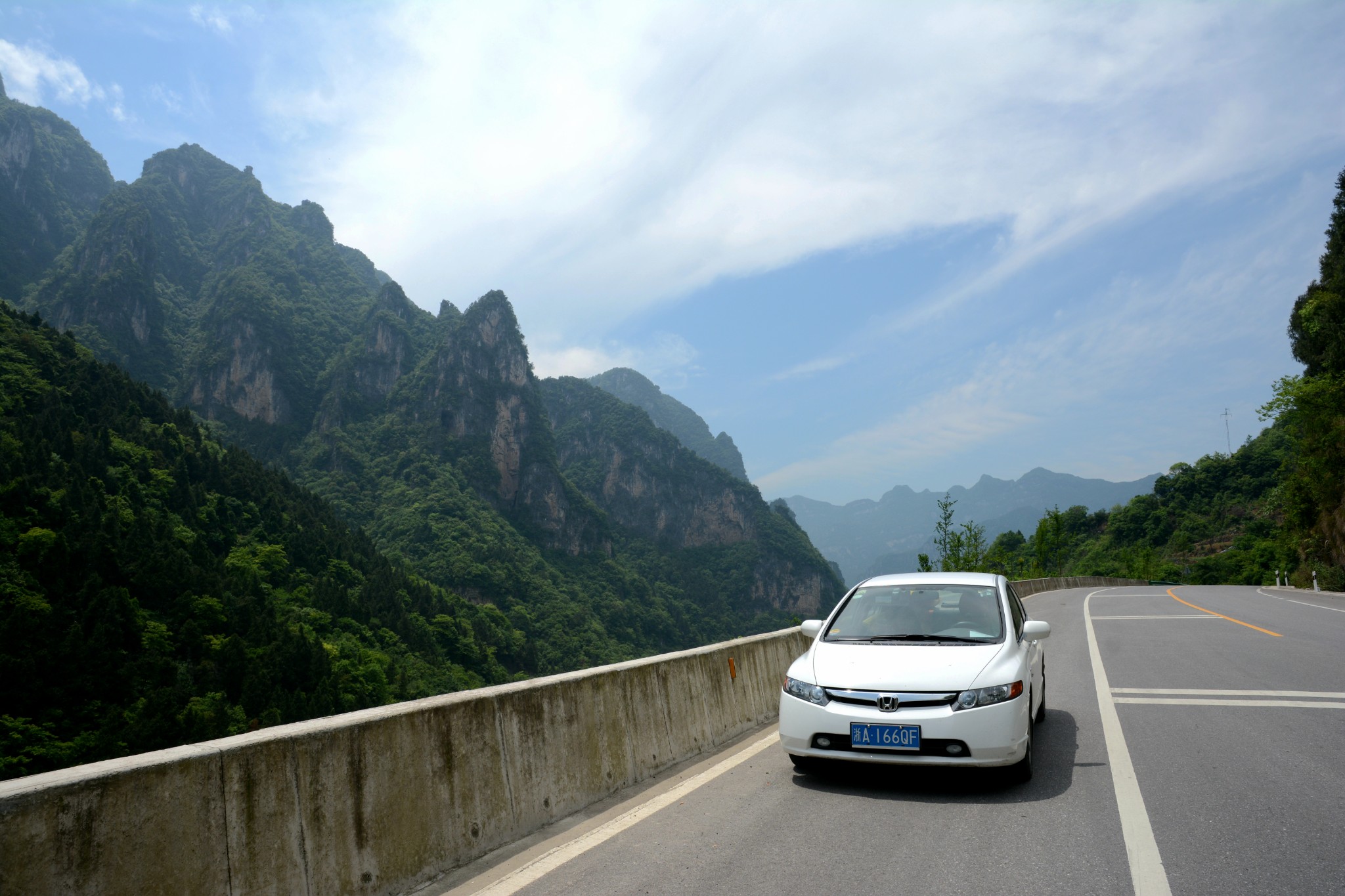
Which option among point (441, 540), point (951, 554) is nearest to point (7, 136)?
point (441, 540)

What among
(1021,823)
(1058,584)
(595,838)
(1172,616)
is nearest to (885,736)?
(1021,823)

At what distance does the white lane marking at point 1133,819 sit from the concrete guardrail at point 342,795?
123 inches

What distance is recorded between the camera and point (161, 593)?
2254 inches

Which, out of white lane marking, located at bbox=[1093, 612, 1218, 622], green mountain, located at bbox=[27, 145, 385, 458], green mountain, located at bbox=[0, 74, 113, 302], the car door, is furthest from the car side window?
green mountain, located at bbox=[0, 74, 113, 302]

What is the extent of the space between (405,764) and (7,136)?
251428mm

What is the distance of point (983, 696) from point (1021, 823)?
2.47 ft

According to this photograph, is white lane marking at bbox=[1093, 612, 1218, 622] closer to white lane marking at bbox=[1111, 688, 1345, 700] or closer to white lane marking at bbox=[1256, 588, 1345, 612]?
white lane marking at bbox=[1256, 588, 1345, 612]

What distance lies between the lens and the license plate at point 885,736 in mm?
4988

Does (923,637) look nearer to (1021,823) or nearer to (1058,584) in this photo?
(1021,823)

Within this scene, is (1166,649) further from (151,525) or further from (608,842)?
(151,525)

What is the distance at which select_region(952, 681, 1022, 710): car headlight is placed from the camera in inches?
199

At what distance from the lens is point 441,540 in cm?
14112

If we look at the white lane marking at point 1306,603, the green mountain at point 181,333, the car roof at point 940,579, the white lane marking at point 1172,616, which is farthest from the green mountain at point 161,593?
the green mountain at point 181,333

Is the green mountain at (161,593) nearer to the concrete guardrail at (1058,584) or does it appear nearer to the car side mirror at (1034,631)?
the concrete guardrail at (1058,584)
